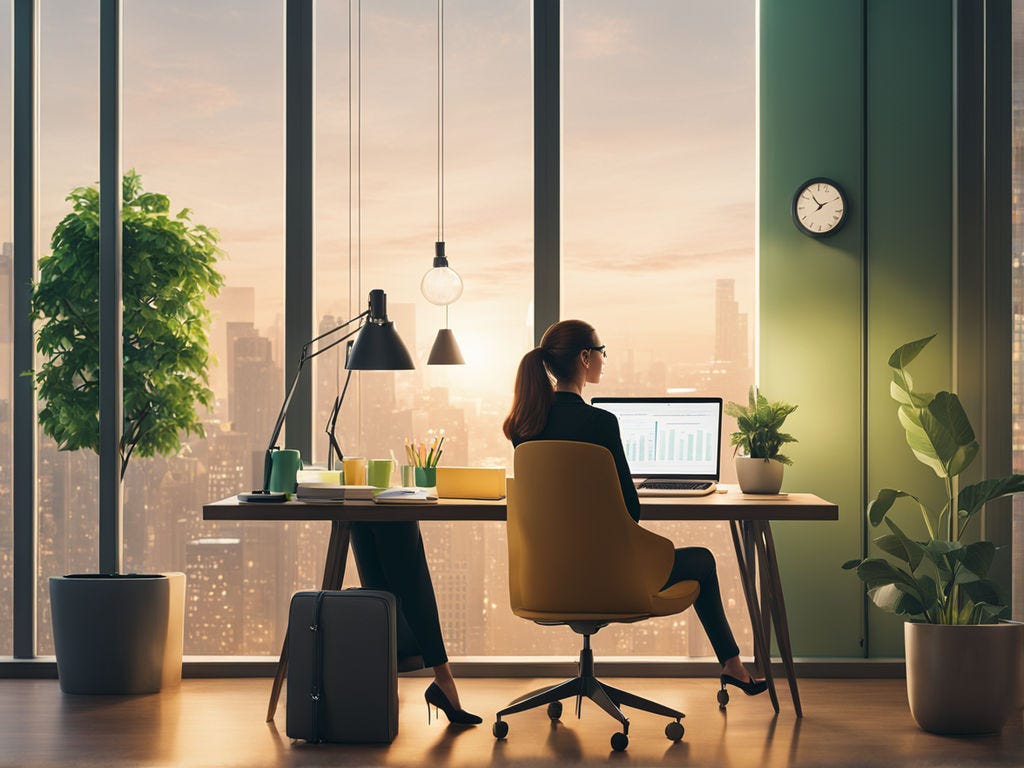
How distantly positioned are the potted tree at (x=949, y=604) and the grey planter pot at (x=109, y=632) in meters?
2.49

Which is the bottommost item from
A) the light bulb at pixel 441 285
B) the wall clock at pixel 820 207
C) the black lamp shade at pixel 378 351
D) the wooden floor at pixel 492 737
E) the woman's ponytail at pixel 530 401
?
the wooden floor at pixel 492 737

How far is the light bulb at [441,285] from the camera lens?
3.86 meters

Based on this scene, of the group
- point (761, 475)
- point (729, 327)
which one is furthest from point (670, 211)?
point (761, 475)

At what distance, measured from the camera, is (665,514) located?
3.27m

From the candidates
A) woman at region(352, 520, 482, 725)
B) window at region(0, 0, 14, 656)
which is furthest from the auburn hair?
window at region(0, 0, 14, 656)

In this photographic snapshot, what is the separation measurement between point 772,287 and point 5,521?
3.18m

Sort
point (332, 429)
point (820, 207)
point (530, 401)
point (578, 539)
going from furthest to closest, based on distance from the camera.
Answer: point (820, 207) → point (332, 429) → point (530, 401) → point (578, 539)

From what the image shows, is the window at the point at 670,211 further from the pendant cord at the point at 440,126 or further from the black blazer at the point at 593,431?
the black blazer at the point at 593,431

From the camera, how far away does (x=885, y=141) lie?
13.5 ft

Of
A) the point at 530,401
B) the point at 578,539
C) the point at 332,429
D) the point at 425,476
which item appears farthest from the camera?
the point at 332,429

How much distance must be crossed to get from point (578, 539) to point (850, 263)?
1.81m

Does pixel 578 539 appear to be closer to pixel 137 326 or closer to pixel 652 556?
pixel 652 556

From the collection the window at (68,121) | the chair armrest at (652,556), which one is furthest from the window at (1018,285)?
the window at (68,121)

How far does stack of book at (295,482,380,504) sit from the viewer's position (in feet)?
11.2
